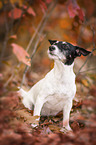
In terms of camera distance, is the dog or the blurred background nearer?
the dog

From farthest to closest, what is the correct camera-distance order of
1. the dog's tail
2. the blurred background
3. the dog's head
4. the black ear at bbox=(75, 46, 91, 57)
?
the dog's tail < the blurred background < the black ear at bbox=(75, 46, 91, 57) < the dog's head

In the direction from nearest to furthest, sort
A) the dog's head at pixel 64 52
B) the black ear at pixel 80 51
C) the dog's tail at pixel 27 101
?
the dog's head at pixel 64 52 → the black ear at pixel 80 51 → the dog's tail at pixel 27 101

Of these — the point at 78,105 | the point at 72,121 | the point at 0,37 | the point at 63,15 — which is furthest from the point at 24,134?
the point at 0,37

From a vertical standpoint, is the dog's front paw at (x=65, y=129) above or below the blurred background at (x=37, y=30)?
below

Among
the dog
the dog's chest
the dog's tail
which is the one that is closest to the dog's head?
the dog

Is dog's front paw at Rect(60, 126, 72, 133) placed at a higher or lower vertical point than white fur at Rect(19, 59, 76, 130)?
lower

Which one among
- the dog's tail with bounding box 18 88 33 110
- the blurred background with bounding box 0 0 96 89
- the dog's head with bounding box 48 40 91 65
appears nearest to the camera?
the dog's head with bounding box 48 40 91 65

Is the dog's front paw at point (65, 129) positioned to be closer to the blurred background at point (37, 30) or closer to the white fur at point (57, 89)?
the white fur at point (57, 89)

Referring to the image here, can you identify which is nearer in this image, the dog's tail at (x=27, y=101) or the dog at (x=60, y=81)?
the dog at (x=60, y=81)

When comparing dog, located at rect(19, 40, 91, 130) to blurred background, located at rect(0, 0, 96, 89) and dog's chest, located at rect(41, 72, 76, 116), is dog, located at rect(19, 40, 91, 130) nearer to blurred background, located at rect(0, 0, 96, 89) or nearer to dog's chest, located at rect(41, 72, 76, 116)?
dog's chest, located at rect(41, 72, 76, 116)

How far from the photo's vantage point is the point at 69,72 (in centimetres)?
276

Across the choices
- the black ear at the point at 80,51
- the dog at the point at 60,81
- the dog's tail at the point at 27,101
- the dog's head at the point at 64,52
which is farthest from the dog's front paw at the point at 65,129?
the black ear at the point at 80,51

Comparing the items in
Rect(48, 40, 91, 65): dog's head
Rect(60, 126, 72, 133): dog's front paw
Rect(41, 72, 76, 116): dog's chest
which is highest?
Rect(48, 40, 91, 65): dog's head

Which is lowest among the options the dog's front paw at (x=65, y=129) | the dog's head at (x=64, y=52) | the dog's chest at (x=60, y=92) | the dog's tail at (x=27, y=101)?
the dog's front paw at (x=65, y=129)
